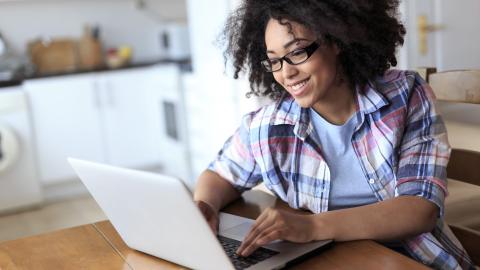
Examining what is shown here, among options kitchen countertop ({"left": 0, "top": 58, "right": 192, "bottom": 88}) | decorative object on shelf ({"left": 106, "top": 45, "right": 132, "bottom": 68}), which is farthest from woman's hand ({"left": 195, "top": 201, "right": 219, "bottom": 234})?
decorative object on shelf ({"left": 106, "top": 45, "right": 132, "bottom": 68})

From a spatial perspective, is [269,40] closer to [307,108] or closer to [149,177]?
[307,108]

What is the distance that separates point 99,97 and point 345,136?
10.6 feet

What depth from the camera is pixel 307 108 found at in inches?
58.0

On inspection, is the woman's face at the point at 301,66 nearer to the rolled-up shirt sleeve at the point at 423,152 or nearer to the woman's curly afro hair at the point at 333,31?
the woman's curly afro hair at the point at 333,31

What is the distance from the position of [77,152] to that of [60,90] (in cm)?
44

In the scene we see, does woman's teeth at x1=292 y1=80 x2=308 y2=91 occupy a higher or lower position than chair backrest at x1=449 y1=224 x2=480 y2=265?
higher

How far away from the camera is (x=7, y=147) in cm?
400

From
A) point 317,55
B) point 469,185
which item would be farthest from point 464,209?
point 317,55

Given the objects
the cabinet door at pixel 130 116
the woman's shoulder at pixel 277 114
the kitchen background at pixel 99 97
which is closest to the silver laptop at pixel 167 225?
the woman's shoulder at pixel 277 114

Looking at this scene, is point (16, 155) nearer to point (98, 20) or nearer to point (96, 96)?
point (96, 96)

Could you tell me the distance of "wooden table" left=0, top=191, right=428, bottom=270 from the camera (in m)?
1.09

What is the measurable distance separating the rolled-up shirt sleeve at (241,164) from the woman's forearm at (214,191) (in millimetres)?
18

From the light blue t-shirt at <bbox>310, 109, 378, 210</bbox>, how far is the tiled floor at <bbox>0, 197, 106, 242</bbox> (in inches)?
103

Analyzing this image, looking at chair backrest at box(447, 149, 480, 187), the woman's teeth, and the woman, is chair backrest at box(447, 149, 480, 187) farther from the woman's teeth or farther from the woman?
the woman's teeth
